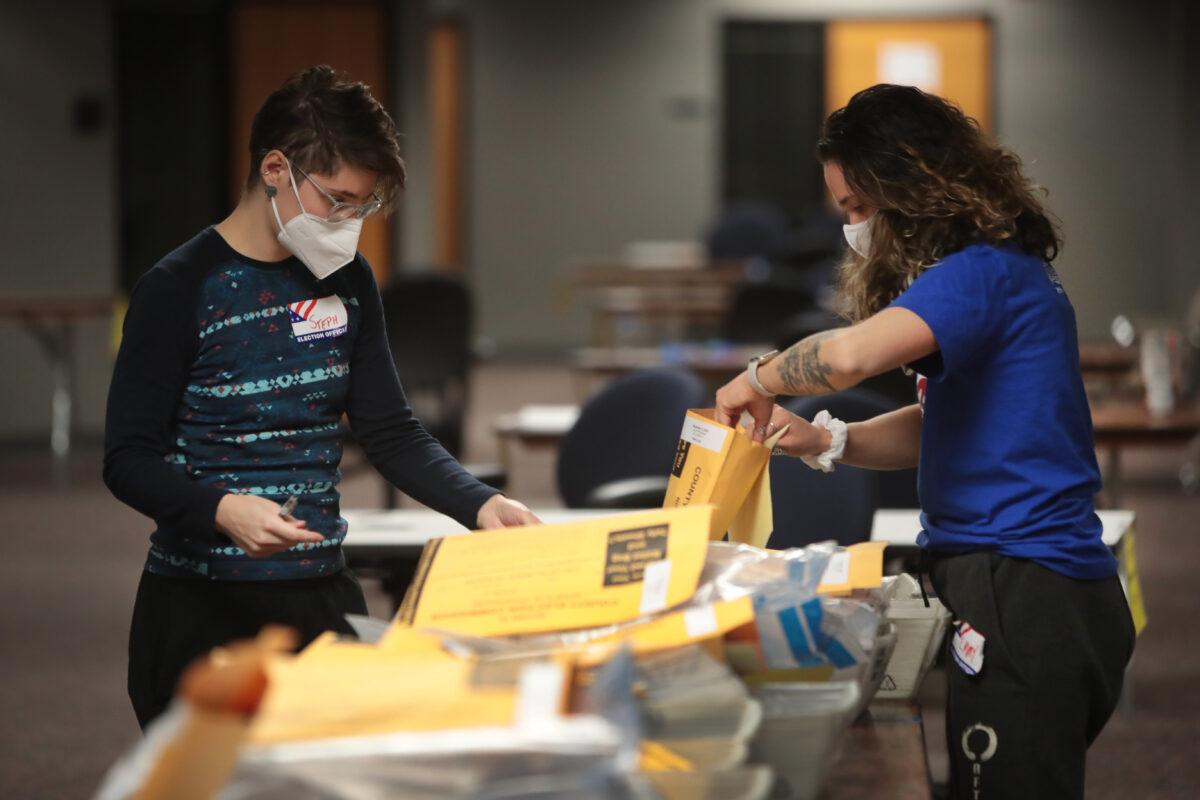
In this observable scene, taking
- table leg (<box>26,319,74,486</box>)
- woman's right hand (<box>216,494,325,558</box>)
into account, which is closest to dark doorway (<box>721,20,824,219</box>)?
table leg (<box>26,319,74,486</box>)

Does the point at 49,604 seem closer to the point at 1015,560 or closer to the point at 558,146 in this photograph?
the point at 1015,560

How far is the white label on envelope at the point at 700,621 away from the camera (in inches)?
55.0

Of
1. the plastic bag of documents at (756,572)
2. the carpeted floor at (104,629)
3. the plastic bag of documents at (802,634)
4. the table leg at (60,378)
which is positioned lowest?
the carpeted floor at (104,629)

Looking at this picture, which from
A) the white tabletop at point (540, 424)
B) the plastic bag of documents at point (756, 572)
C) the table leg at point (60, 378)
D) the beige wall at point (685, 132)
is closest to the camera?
the plastic bag of documents at point (756, 572)

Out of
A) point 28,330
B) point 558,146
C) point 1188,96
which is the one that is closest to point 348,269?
point 28,330

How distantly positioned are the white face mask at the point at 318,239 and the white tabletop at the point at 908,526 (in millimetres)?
1345

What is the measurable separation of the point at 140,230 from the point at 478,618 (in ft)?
31.1

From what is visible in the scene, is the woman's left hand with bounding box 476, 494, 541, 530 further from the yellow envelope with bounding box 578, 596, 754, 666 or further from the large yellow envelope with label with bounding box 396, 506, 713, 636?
A: the yellow envelope with bounding box 578, 596, 754, 666

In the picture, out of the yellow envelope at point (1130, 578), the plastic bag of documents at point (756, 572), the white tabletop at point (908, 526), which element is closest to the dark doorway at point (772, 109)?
the white tabletop at point (908, 526)

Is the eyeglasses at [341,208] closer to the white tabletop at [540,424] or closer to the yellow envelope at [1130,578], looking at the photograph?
the yellow envelope at [1130,578]

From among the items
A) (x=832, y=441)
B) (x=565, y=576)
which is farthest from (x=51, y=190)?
(x=565, y=576)

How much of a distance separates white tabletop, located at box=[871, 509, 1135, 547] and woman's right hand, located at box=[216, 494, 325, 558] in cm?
146

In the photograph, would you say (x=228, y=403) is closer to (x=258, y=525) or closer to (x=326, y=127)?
(x=258, y=525)

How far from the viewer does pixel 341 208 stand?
1.93 m
